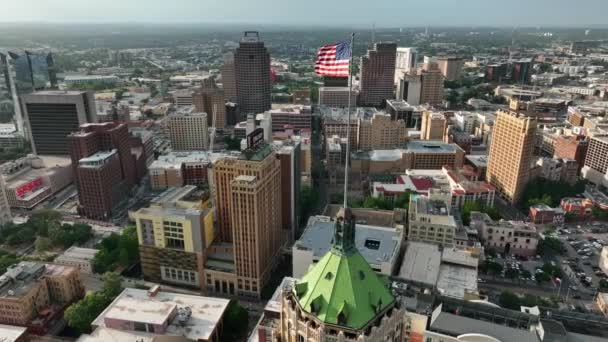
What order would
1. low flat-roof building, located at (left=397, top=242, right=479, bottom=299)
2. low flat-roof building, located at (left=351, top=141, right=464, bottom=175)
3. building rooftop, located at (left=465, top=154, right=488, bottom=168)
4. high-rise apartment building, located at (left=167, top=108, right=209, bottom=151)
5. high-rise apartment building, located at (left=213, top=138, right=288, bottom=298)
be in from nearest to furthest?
low flat-roof building, located at (left=397, top=242, right=479, bottom=299)
high-rise apartment building, located at (left=213, top=138, right=288, bottom=298)
building rooftop, located at (left=465, top=154, right=488, bottom=168)
low flat-roof building, located at (left=351, top=141, right=464, bottom=175)
high-rise apartment building, located at (left=167, top=108, right=209, bottom=151)

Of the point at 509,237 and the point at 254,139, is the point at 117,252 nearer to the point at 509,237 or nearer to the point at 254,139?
the point at 254,139

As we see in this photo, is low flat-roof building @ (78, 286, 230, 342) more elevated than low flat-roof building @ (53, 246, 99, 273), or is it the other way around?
low flat-roof building @ (78, 286, 230, 342)

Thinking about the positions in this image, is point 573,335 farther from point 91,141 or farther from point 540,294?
point 91,141

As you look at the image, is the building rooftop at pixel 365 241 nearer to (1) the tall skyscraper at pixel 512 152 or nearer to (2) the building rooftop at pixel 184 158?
(1) the tall skyscraper at pixel 512 152

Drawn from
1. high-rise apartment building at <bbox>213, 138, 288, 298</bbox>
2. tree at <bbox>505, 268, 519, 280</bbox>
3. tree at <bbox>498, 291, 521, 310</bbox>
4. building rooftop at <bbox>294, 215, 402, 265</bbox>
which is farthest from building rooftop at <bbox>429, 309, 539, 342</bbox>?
tree at <bbox>505, 268, 519, 280</bbox>

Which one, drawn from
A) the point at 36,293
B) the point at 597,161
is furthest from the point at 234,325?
the point at 597,161

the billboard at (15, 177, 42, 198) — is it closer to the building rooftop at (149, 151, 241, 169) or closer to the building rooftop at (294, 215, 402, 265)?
the building rooftop at (149, 151, 241, 169)

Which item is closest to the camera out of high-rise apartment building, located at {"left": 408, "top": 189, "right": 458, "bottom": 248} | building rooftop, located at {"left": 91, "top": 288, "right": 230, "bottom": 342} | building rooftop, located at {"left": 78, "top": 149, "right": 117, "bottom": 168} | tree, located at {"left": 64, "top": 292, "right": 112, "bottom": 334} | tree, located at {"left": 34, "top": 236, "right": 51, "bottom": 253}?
building rooftop, located at {"left": 91, "top": 288, "right": 230, "bottom": 342}
